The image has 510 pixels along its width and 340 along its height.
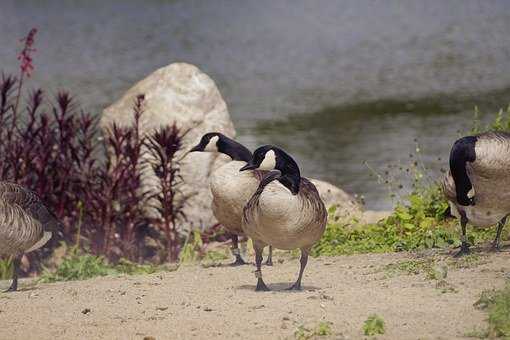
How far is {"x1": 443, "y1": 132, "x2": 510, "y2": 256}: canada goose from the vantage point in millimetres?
9023

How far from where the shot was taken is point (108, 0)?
31.0 meters

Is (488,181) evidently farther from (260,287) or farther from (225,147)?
(225,147)

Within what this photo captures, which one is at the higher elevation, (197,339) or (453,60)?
(453,60)

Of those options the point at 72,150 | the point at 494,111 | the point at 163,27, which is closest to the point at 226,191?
the point at 72,150

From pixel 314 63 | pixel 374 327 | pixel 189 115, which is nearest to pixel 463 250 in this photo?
pixel 374 327

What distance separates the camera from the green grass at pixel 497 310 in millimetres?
6572

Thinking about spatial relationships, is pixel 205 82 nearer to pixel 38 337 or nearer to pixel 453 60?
pixel 38 337

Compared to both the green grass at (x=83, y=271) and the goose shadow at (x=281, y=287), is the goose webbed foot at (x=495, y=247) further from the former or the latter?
the green grass at (x=83, y=271)

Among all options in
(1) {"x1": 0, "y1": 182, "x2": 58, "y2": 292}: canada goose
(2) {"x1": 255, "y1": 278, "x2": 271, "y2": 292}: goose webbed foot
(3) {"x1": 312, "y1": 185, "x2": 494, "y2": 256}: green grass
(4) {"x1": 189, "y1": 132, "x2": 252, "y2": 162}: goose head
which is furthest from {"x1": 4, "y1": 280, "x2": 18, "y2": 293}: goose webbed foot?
(3) {"x1": 312, "y1": 185, "x2": 494, "y2": 256}: green grass

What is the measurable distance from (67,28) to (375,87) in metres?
8.97

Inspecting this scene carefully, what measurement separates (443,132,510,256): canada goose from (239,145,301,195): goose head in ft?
5.30

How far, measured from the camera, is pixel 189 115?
13.7 metres

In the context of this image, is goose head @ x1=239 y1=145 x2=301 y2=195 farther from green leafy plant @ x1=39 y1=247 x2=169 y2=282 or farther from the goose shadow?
green leafy plant @ x1=39 y1=247 x2=169 y2=282

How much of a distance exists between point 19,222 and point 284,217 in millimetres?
2611
